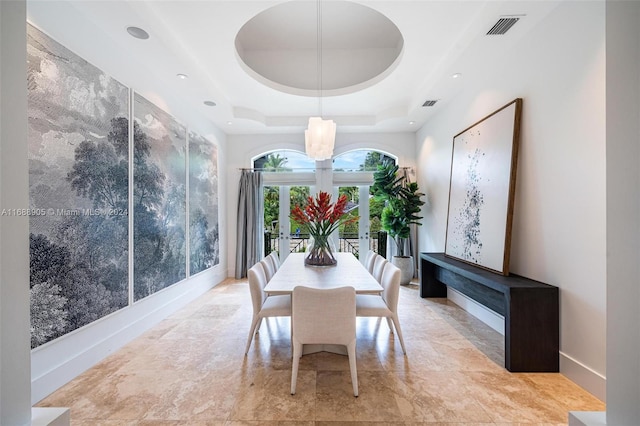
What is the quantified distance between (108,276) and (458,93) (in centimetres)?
462

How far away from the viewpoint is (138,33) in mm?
2594

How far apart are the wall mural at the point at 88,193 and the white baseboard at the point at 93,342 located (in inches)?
3.5

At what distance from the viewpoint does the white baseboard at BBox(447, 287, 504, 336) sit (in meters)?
3.04

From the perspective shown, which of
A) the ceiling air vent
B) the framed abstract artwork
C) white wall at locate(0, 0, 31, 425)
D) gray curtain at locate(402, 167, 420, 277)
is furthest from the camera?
gray curtain at locate(402, 167, 420, 277)

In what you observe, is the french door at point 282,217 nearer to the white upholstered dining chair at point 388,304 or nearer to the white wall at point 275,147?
the white wall at point 275,147

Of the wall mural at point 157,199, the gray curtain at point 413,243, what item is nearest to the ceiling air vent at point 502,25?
the gray curtain at point 413,243

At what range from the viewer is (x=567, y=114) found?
2.18 m

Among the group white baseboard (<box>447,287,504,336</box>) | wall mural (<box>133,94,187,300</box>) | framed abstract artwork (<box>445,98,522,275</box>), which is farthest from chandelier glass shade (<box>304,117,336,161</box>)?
white baseboard (<box>447,287,504,336</box>)

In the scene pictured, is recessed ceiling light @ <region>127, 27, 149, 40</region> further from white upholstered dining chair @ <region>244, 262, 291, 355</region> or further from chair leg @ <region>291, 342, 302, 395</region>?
chair leg @ <region>291, 342, 302, 395</region>

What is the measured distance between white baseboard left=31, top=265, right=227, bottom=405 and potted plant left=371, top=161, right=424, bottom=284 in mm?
3594

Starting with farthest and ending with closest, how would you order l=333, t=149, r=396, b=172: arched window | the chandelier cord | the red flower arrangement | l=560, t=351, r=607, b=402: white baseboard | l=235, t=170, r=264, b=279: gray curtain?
1. l=333, t=149, r=396, b=172: arched window
2. l=235, t=170, r=264, b=279: gray curtain
3. the chandelier cord
4. the red flower arrangement
5. l=560, t=351, r=607, b=402: white baseboard

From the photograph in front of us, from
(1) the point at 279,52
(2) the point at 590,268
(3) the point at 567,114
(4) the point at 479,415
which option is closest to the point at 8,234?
(4) the point at 479,415

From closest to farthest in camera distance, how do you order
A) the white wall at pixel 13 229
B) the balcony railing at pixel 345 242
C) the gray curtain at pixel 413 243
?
the white wall at pixel 13 229 → the gray curtain at pixel 413 243 → the balcony railing at pixel 345 242

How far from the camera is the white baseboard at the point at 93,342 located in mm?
1993
